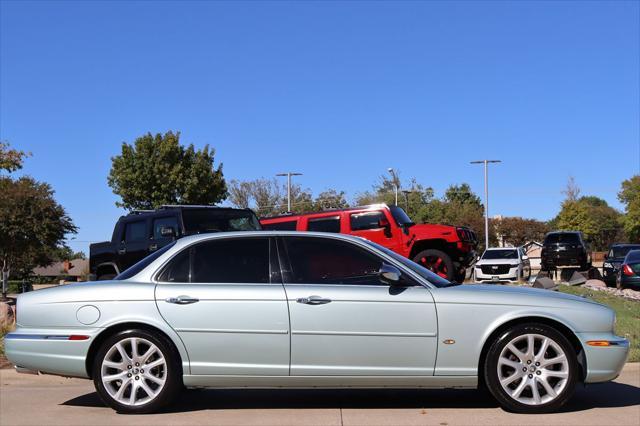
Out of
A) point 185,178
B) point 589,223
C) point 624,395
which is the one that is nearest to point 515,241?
point 589,223

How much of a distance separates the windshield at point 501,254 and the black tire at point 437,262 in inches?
444

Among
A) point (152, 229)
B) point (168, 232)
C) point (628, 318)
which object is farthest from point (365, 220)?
point (628, 318)

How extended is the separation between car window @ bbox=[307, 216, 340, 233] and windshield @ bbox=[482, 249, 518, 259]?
11.1 m

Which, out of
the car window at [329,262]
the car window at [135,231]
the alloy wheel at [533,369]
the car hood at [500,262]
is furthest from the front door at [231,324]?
the car hood at [500,262]

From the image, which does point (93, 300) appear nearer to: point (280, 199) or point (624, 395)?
point (624, 395)

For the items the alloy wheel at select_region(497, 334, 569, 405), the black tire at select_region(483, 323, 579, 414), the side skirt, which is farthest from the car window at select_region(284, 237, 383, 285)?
the alloy wheel at select_region(497, 334, 569, 405)

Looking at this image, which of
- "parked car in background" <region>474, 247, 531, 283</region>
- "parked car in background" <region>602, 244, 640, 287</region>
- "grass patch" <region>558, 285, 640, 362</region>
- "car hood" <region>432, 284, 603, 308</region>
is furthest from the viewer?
"parked car in background" <region>474, 247, 531, 283</region>

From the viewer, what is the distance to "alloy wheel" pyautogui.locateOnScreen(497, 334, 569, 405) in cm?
532

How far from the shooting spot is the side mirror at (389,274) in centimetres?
534

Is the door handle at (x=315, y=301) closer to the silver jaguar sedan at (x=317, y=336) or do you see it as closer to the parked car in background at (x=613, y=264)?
the silver jaguar sedan at (x=317, y=336)

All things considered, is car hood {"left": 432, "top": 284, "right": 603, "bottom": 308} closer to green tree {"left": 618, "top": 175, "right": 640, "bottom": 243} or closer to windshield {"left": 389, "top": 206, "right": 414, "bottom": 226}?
windshield {"left": 389, "top": 206, "right": 414, "bottom": 226}

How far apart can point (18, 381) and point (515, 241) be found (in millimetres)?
63016

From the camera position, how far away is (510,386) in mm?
5355

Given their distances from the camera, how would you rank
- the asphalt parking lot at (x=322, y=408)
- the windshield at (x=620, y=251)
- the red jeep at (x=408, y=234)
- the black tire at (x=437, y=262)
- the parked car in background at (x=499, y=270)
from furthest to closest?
the windshield at (x=620, y=251) → the parked car in background at (x=499, y=270) → the red jeep at (x=408, y=234) → the black tire at (x=437, y=262) → the asphalt parking lot at (x=322, y=408)
